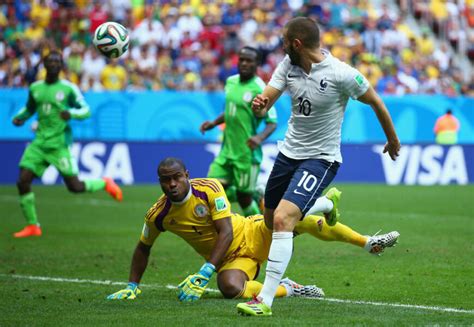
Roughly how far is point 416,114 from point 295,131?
19.6 meters

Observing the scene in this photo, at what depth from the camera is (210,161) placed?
936 inches

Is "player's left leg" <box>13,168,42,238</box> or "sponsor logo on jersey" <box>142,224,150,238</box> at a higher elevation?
"sponsor logo on jersey" <box>142,224,150,238</box>

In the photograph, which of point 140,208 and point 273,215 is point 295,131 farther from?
point 140,208

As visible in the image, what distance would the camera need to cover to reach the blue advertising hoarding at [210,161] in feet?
76.2

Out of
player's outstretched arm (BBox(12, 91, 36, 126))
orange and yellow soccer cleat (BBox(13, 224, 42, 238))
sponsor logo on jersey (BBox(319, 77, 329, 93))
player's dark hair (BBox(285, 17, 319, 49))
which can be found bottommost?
orange and yellow soccer cleat (BBox(13, 224, 42, 238))

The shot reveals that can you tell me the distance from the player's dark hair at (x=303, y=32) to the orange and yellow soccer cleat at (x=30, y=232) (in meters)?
7.85

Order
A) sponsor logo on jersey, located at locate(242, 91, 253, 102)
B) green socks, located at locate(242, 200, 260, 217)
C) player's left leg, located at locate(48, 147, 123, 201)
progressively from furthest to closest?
player's left leg, located at locate(48, 147, 123, 201)
green socks, located at locate(242, 200, 260, 217)
sponsor logo on jersey, located at locate(242, 91, 253, 102)

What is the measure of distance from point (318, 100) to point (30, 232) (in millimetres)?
7795

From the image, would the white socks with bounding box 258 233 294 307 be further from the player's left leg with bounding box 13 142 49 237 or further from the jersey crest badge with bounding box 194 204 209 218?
the player's left leg with bounding box 13 142 49 237

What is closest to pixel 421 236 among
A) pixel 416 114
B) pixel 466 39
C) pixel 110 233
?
pixel 110 233

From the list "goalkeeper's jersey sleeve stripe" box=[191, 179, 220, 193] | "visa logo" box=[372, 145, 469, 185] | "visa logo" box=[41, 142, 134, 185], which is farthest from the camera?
"visa logo" box=[372, 145, 469, 185]

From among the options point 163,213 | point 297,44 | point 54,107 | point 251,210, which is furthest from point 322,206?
point 54,107

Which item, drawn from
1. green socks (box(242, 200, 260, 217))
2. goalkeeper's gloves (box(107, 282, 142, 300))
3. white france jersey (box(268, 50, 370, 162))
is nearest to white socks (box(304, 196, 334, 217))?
white france jersey (box(268, 50, 370, 162))

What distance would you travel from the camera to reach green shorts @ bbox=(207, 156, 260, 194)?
13117 millimetres
